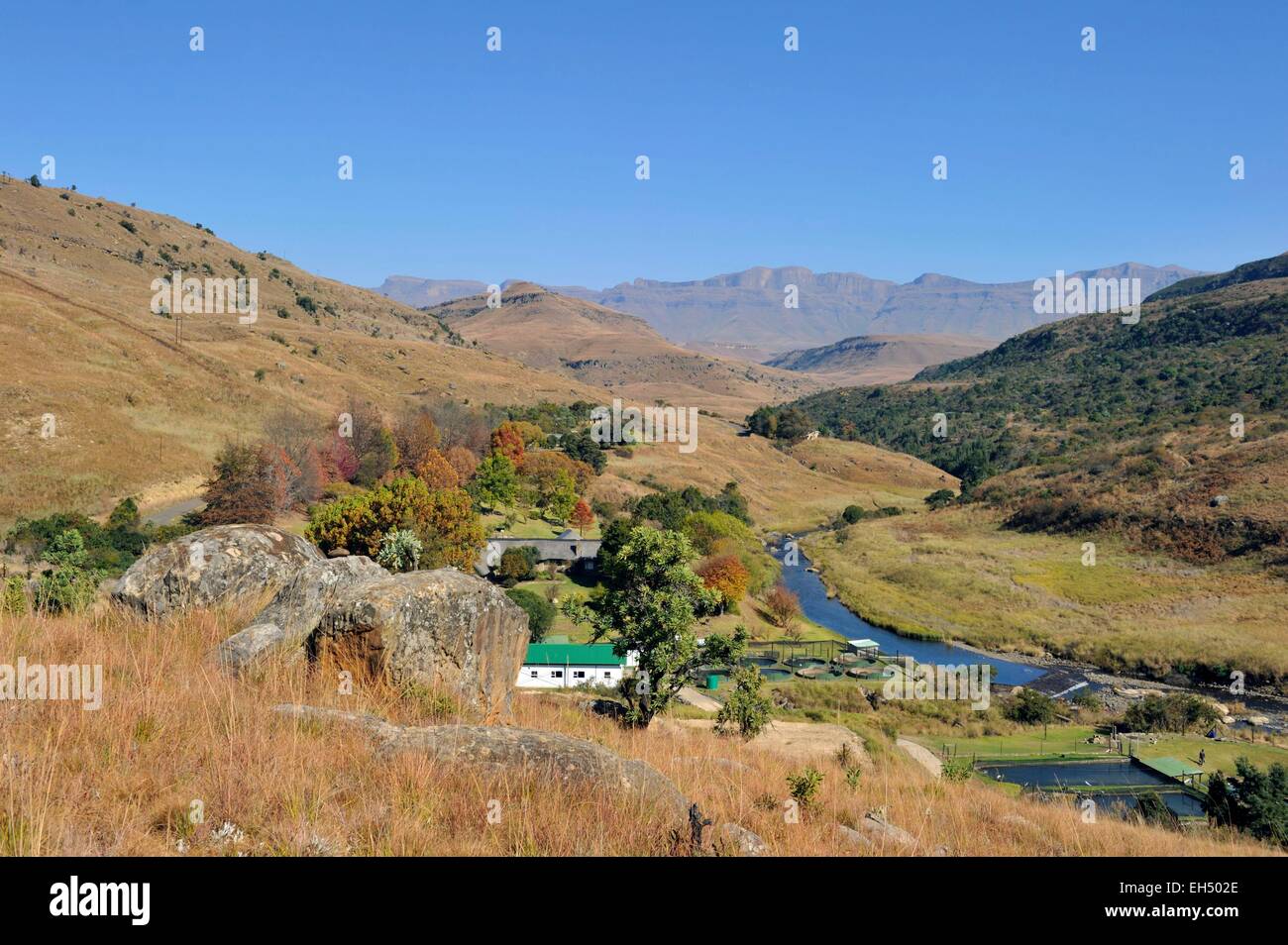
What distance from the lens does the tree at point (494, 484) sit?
7056cm

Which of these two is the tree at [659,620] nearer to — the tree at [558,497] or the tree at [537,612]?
the tree at [537,612]

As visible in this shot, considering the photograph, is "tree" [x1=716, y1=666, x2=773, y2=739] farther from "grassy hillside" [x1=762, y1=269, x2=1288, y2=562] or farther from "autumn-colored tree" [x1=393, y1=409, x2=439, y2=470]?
"grassy hillside" [x1=762, y1=269, x2=1288, y2=562]

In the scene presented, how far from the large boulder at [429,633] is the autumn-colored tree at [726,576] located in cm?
4611

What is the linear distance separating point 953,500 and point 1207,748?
68067mm

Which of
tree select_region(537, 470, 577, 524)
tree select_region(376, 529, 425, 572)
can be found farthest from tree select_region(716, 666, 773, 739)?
tree select_region(537, 470, 577, 524)

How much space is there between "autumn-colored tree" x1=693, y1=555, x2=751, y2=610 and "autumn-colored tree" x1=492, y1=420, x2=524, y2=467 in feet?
96.6

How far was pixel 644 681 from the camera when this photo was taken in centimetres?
2655

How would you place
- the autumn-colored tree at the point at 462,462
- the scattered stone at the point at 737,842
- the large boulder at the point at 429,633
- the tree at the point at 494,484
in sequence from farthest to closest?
the autumn-colored tree at the point at 462,462 → the tree at the point at 494,484 → the large boulder at the point at 429,633 → the scattered stone at the point at 737,842

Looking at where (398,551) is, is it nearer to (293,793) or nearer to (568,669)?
(568,669)

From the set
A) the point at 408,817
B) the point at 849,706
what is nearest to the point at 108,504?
the point at 849,706

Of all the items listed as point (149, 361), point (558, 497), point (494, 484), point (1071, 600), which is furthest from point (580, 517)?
point (149, 361)

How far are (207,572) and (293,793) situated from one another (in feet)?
25.8

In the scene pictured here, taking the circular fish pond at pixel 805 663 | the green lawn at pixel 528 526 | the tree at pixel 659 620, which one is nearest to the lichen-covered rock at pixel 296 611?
the tree at pixel 659 620
